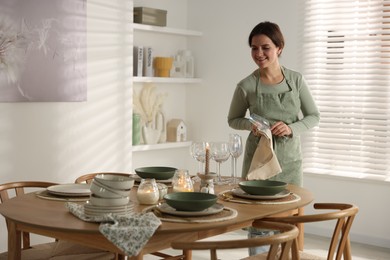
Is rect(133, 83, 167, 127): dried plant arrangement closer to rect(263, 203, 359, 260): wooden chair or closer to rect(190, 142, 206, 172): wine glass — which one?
rect(190, 142, 206, 172): wine glass

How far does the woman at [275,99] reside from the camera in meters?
3.49

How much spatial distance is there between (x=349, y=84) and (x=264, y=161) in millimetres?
2065

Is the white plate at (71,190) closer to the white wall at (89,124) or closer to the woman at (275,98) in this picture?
the woman at (275,98)

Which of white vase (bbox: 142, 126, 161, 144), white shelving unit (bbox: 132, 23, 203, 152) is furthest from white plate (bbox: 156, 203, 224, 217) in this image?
white vase (bbox: 142, 126, 161, 144)

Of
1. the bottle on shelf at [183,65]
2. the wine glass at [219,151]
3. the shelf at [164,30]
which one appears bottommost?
the wine glass at [219,151]

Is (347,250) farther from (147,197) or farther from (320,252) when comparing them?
(320,252)

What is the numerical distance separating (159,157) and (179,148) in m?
0.29

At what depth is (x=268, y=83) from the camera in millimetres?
3557

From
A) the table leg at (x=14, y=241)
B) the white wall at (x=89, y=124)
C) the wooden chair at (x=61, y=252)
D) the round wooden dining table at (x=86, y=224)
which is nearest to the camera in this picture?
the round wooden dining table at (x=86, y=224)

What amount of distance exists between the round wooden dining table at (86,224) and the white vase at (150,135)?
2580 mm

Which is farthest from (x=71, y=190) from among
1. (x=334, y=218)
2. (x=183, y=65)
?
(x=183, y=65)

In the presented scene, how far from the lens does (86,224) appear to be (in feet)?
7.31

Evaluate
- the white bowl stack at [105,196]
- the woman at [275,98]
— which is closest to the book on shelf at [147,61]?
the woman at [275,98]

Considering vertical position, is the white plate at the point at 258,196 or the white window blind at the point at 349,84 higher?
the white window blind at the point at 349,84
